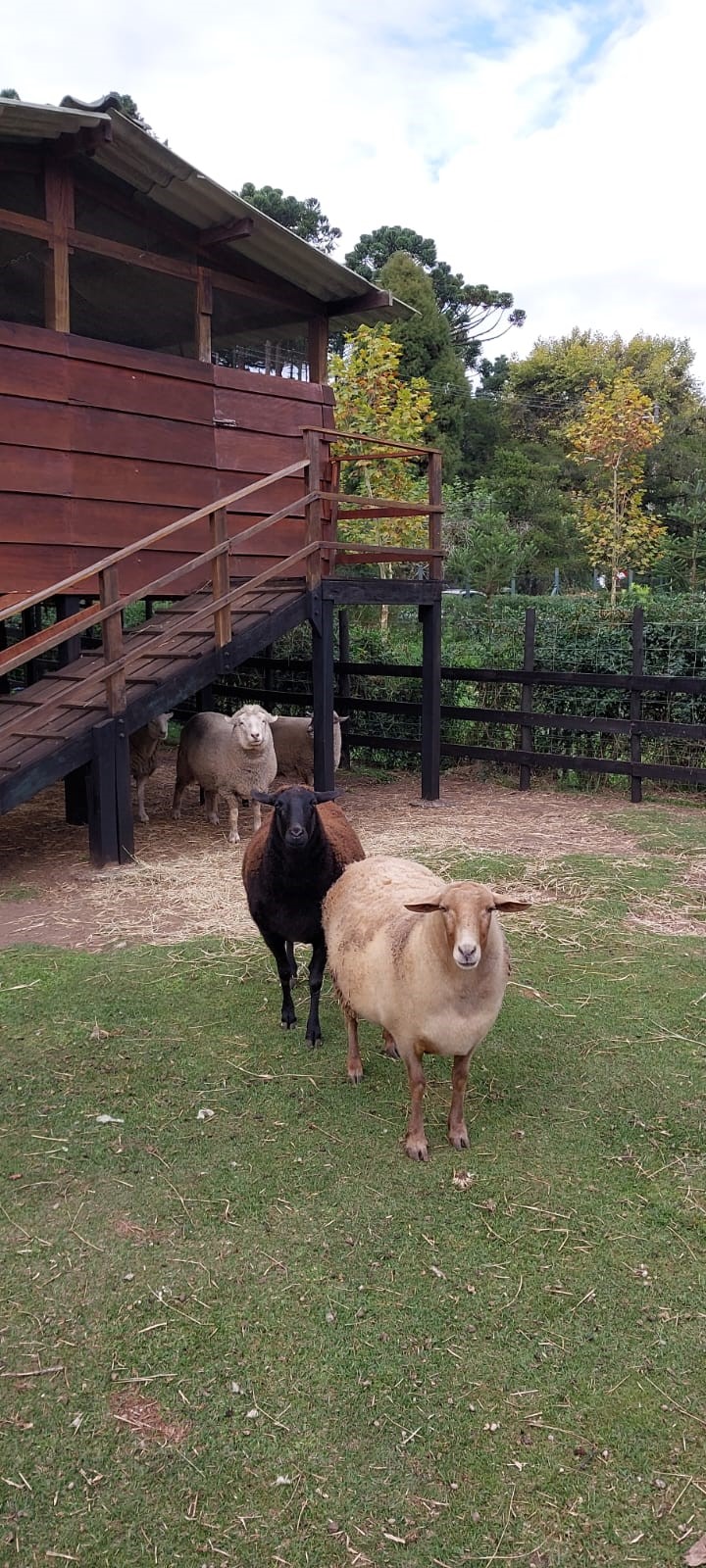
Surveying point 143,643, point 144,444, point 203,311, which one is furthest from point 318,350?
point 143,643

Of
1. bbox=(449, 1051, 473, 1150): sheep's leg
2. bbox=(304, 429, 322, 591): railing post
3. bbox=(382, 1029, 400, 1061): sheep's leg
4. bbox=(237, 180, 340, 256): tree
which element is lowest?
bbox=(382, 1029, 400, 1061): sheep's leg

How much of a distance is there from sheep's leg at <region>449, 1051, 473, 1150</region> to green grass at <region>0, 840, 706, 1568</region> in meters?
0.07

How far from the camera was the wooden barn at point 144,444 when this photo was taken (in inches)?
307

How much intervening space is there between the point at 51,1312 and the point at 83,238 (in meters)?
8.10

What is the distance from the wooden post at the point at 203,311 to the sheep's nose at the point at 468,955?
7.62 metres

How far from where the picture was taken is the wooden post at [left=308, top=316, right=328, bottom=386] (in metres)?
10.8

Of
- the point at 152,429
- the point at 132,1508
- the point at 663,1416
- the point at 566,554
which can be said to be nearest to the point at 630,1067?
the point at 663,1416

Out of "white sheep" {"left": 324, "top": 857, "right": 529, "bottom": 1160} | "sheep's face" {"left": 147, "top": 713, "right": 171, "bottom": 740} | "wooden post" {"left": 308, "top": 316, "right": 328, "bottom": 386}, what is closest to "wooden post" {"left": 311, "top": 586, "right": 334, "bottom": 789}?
"sheep's face" {"left": 147, "top": 713, "right": 171, "bottom": 740}

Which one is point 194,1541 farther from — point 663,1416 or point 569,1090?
point 569,1090

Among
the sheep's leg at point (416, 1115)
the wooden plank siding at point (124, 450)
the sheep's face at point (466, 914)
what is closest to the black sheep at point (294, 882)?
the sheep's leg at point (416, 1115)

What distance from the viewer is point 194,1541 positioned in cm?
226

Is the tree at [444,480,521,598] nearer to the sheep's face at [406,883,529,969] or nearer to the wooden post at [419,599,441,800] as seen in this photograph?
the wooden post at [419,599,441,800]

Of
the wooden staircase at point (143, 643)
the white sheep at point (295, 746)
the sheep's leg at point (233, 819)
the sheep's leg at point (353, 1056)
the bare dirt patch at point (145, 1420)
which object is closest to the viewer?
the bare dirt patch at point (145, 1420)

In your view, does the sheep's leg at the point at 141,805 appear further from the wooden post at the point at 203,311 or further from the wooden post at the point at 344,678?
the wooden post at the point at 203,311
